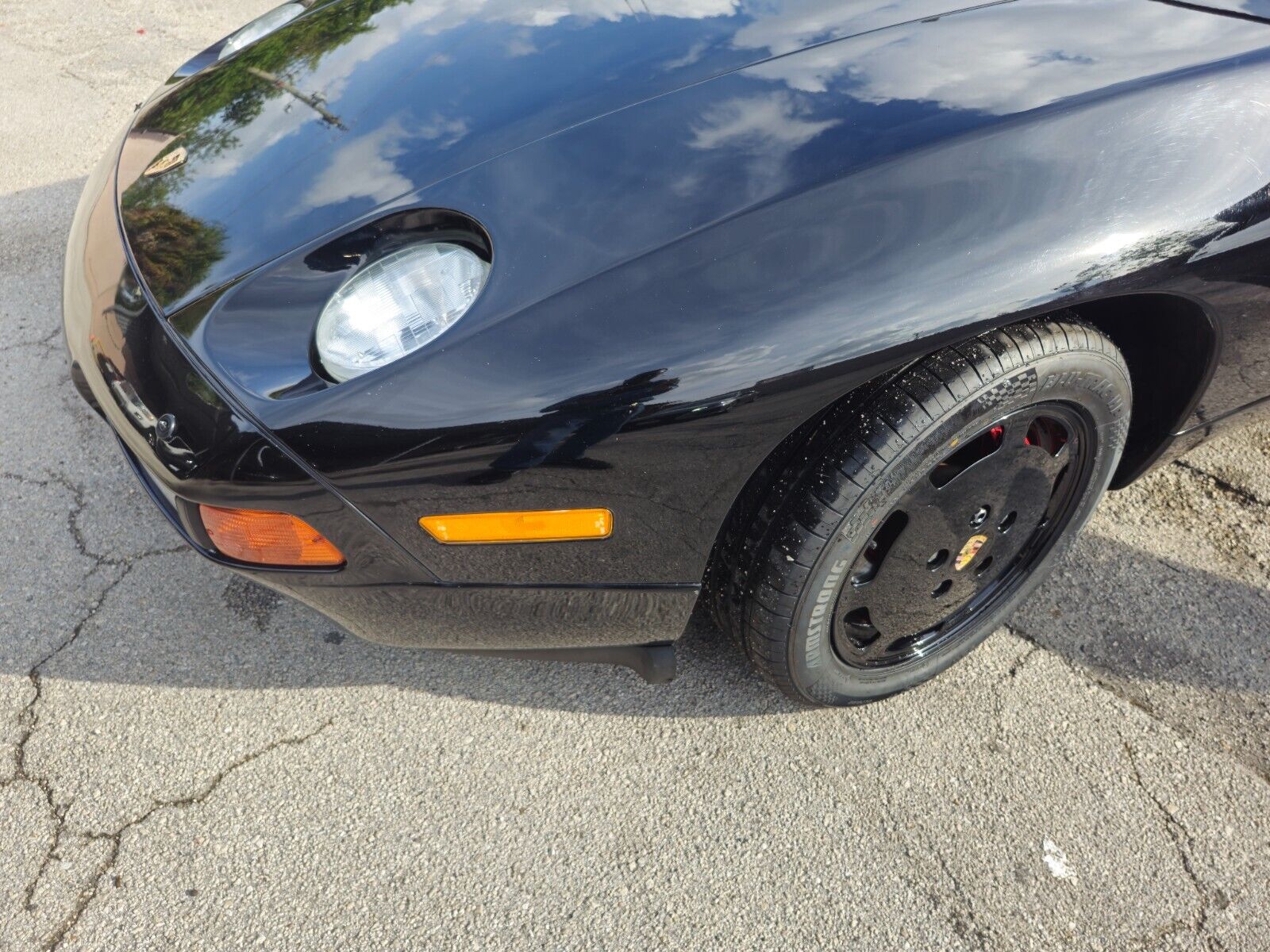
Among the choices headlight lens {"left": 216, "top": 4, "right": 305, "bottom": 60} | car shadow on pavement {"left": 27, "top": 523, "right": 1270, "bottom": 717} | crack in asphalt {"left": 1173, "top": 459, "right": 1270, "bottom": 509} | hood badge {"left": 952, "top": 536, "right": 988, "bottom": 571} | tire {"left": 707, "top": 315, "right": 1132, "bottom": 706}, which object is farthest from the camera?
crack in asphalt {"left": 1173, "top": 459, "right": 1270, "bottom": 509}

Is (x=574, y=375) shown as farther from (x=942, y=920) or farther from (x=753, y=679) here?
(x=942, y=920)

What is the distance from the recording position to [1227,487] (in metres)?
2.49

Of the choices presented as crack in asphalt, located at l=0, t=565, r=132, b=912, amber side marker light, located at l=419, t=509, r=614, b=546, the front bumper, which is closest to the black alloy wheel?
the front bumper

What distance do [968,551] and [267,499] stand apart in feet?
4.35

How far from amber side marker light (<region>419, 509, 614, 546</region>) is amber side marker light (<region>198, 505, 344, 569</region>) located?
0.19m

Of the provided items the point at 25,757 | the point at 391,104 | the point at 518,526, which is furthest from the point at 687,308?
the point at 25,757

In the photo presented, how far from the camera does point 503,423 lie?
53.7 inches

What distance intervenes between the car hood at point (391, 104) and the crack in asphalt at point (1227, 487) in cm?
149

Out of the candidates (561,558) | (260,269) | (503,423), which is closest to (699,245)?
(503,423)

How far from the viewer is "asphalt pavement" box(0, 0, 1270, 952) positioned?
1671 mm

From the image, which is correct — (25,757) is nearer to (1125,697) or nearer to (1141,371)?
(1125,697)

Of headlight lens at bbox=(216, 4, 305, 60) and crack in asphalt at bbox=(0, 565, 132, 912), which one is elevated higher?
headlight lens at bbox=(216, 4, 305, 60)

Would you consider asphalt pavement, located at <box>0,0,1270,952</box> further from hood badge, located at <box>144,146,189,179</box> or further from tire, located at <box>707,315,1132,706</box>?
hood badge, located at <box>144,146,189,179</box>

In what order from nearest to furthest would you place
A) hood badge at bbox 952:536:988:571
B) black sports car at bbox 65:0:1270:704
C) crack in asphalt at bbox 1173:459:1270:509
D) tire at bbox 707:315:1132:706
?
black sports car at bbox 65:0:1270:704, tire at bbox 707:315:1132:706, hood badge at bbox 952:536:988:571, crack in asphalt at bbox 1173:459:1270:509
